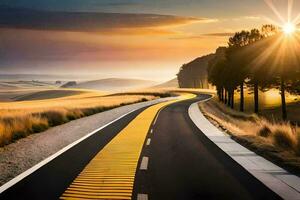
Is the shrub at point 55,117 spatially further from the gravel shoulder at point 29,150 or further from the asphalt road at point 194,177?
the asphalt road at point 194,177

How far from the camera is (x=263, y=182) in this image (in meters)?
8.54

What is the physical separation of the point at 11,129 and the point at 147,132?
621cm

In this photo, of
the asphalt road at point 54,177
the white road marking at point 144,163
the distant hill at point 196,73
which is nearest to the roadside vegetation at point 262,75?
the white road marking at point 144,163

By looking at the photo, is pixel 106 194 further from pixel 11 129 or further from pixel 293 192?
pixel 11 129

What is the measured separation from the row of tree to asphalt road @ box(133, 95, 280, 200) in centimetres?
3225

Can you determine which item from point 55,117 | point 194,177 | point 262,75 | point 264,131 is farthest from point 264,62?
point 194,177

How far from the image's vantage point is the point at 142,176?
927 cm

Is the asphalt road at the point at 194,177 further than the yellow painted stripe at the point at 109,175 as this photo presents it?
No

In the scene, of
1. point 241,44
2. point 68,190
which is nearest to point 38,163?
point 68,190

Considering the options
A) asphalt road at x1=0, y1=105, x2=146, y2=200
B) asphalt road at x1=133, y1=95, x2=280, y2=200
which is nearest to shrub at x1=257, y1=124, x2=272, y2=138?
asphalt road at x1=133, y1=95, x2=280, y2=200

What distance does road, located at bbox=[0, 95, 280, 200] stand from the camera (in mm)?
7602

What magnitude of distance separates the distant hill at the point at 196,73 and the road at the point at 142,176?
495ft

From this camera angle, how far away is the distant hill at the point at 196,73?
16550 centimetres

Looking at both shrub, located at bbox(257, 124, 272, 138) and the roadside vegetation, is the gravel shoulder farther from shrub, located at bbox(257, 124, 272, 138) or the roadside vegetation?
shrub, located at bbox(257, 124, 272, 138)
